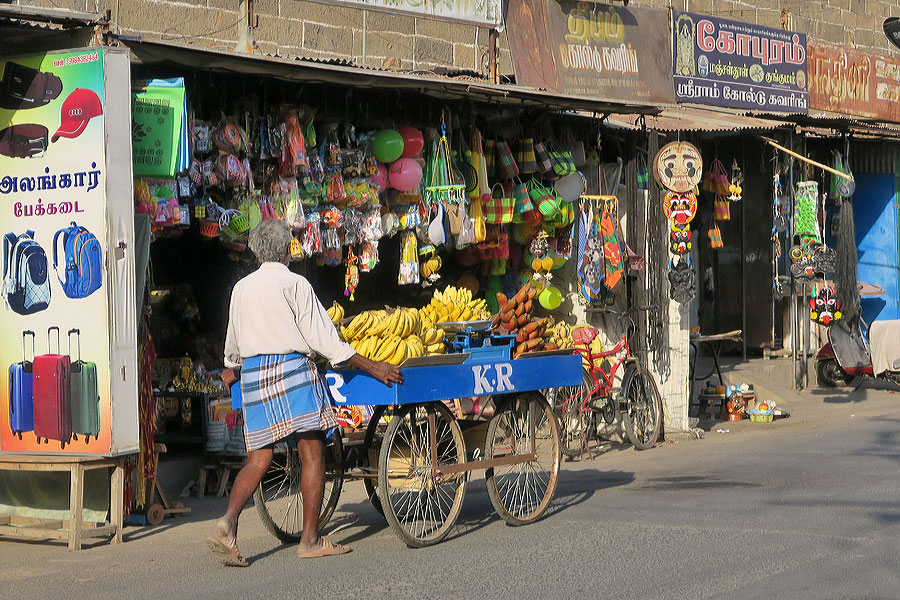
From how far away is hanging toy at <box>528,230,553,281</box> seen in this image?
1181cm

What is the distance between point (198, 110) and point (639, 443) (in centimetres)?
540

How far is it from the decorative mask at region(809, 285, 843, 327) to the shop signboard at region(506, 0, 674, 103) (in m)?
3.15

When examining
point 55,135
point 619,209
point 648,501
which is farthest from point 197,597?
point 619,209

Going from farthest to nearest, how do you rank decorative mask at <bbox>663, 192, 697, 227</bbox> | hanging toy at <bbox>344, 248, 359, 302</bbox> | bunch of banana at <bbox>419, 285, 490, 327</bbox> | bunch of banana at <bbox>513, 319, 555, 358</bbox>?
1. decorative mask at <bbox>663, 192, 697, 227</bbox>
2. hanging toy at <bbox>344, 248, 359, 302</bbox>
3. bunch of banana at <bbox>513, 319, 555, 358</bbox>
4. bunch of banana at <bbox>419, 285, 490, 327</bbox>

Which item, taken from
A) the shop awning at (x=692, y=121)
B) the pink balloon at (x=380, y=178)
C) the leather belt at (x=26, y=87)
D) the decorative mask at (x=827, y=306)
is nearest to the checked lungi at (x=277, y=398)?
the leather belt at (x=26, y=87)

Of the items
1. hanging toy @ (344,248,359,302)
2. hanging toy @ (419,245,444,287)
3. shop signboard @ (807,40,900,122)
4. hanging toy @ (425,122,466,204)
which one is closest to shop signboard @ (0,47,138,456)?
hanging toy @ (344,248,359,302)

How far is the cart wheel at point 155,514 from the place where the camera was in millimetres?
7910

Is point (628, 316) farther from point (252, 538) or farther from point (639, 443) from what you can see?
point (252, 538)

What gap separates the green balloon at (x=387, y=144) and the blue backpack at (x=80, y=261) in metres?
3.28

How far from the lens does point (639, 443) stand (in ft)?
38.4

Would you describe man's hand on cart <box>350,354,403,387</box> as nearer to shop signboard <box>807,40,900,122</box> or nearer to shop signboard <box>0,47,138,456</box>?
shop signboard <box>0,47,138,456</box>

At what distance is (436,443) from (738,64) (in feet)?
34.7

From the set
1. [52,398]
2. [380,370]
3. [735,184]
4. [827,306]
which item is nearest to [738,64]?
[735,184]

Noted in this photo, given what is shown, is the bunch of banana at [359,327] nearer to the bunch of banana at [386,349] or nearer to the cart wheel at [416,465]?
the bunch of banana at [386,349]
